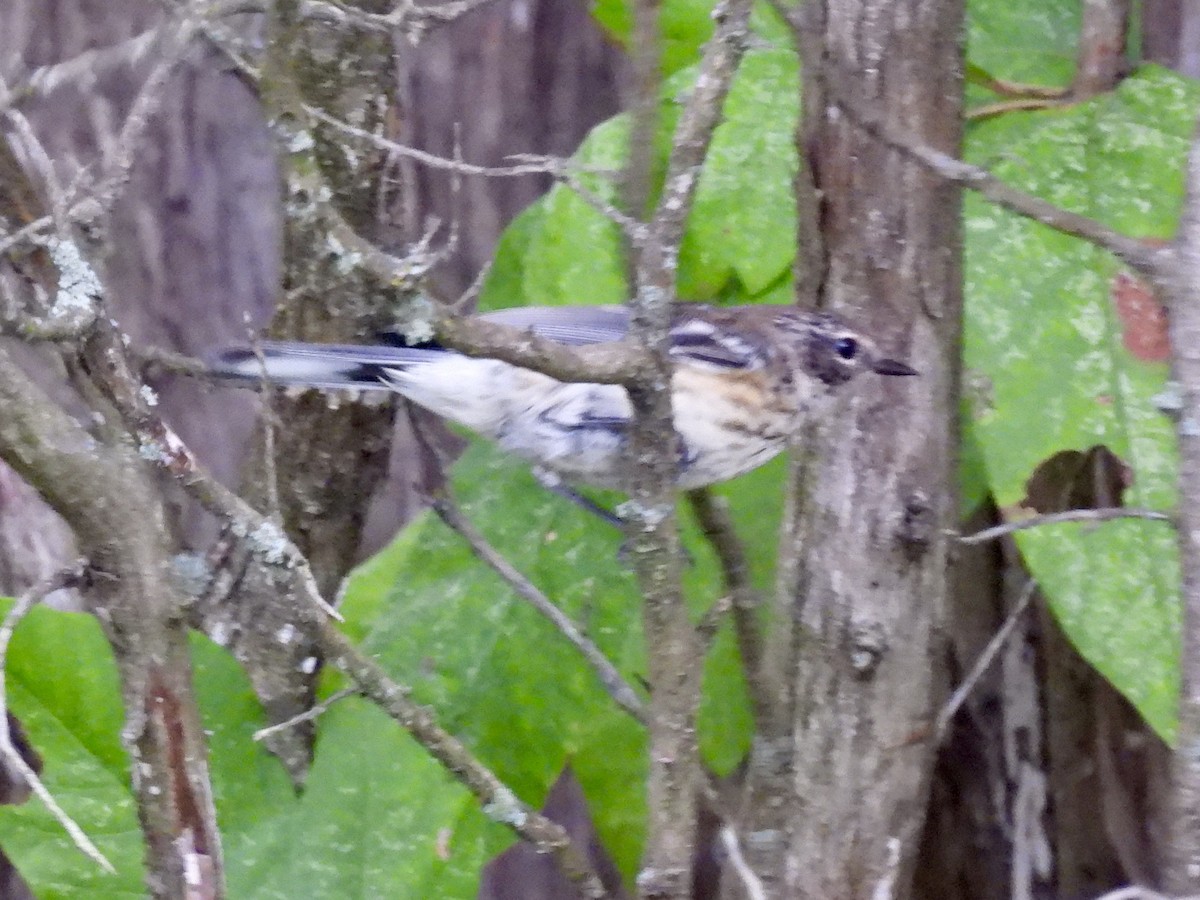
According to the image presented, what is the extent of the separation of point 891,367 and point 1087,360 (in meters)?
0.24

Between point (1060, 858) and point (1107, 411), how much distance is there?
982 mm

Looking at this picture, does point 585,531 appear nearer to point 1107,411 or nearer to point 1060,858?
point 1107,411

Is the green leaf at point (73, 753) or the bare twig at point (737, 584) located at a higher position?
the bare twig at point (737, 584)

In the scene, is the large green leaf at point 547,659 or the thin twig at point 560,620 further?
the large green leaf at point 547,659

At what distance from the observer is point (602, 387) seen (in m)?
1.90

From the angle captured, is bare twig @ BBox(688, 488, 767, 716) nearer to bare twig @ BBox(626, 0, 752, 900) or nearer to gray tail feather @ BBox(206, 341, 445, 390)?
bare twig @ BBox(626, 0, 752, 900)

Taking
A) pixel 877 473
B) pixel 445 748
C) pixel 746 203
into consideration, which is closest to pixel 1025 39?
pixel 746 203

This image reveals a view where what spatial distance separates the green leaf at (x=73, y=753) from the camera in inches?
57.7

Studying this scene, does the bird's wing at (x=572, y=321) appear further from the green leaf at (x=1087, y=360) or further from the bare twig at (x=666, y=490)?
the bare twig at (x=666, y=490)

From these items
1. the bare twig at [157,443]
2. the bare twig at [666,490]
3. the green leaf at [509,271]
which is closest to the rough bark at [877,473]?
the bare twig at [666,490]

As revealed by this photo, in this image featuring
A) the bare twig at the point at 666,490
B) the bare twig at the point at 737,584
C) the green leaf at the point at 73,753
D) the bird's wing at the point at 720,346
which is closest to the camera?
the bare twig at the point at 666,490

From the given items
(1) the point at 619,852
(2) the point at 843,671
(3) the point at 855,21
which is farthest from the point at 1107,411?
(1) the point at 619,852

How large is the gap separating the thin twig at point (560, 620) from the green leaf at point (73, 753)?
40 cm

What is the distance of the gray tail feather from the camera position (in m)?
1.80
